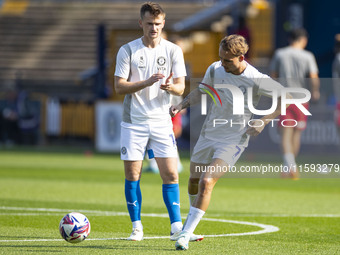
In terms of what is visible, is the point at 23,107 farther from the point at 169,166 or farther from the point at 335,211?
the point at 169,166

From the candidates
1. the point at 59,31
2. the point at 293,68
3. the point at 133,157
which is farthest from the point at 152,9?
the point at 59,31

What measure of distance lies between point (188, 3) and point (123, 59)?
3073 centimetres

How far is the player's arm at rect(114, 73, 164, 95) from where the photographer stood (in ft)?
23.1

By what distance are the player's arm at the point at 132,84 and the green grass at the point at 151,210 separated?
52.9 inches

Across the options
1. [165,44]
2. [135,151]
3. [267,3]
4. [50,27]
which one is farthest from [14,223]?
[50,27]

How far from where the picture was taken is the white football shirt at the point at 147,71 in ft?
24.3

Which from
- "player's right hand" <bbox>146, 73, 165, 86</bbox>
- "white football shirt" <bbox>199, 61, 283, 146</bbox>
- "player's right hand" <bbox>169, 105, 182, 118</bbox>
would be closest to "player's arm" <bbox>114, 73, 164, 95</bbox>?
"player's right hand" <bbox>146, 73, 165, 86</bbox>

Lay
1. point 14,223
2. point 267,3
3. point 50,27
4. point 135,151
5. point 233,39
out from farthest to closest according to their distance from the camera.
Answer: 1. point 50,27
2. point 267,3
3. point 14,223
4. point 135,151
5. point 233,39

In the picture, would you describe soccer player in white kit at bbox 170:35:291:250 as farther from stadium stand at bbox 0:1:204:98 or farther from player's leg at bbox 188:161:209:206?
stadium stand at bbox 0:1:204:98

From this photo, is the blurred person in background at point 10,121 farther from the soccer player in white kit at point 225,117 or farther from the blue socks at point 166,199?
the soccer player in white kit at point 225,117

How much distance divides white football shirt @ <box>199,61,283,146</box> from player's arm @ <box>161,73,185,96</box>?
0.25 metres

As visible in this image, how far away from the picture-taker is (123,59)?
7379mm

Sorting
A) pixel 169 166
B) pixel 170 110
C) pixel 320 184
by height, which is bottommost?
pixel 320 184

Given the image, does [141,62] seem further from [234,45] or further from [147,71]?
[234,45]
